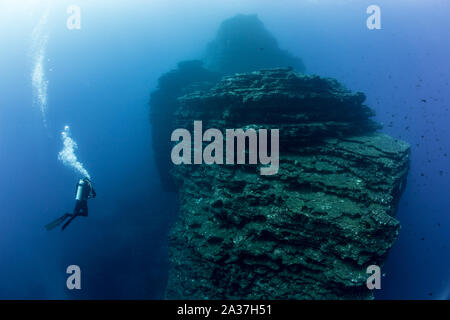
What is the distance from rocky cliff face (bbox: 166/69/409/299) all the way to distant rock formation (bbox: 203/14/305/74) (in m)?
15.7

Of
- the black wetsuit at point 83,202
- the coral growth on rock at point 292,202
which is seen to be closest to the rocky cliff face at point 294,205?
the coral growth on rock at point 292,202

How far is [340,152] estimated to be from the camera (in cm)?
1081

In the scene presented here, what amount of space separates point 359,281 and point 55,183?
36.4 m

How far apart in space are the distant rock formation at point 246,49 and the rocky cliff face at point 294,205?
619 inches

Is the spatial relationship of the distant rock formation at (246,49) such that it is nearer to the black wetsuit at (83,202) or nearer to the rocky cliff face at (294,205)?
the rocky cliff face at (294,205)

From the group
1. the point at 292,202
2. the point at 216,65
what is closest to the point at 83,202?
the point at 292,202

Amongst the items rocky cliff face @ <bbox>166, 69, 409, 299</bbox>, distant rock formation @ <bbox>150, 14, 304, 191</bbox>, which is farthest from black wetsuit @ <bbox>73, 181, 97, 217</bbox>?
distant rock formation @ <bbox>150, 14, 304, 191</bbox>

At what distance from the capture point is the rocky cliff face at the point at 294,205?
27.9 ft

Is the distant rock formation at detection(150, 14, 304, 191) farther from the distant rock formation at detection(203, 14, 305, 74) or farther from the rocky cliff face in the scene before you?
the rocky cliff face

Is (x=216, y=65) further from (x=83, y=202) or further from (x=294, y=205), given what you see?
(x=294, y=205)

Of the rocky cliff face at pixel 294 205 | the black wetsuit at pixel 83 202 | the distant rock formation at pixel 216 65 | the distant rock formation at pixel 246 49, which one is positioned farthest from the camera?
the distant rock formation at pixel 246 49

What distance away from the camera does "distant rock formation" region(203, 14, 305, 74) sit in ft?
91.3

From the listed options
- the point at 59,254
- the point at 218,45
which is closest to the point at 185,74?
the point at 218,45

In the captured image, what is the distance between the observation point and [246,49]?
28.0 m
